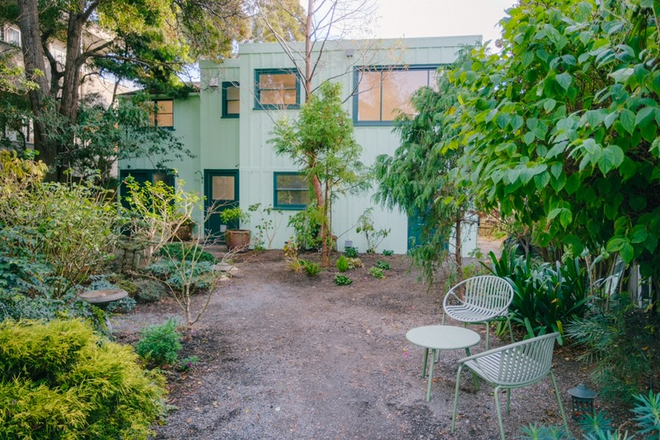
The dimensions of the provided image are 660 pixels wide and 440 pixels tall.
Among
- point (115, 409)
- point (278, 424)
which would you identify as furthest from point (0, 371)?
point (278, 424)

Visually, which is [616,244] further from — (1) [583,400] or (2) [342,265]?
(2) [342,265]

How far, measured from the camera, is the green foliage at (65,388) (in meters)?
1.98

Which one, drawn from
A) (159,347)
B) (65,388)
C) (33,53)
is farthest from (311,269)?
(33,53)

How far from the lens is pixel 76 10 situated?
33.0ft

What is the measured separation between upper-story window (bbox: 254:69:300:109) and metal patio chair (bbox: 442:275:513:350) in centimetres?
885

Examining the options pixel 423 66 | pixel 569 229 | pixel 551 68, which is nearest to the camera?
pixel 551 68

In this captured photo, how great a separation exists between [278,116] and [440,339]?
9.26 m

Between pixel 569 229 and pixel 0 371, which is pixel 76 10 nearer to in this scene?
pixel 0 371

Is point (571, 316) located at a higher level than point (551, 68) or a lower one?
lower

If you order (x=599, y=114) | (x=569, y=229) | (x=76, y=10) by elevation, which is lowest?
(x=569, y=229)

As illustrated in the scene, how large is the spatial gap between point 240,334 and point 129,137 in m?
9.00

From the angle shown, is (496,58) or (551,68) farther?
(496,58)

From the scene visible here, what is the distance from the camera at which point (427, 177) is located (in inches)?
255

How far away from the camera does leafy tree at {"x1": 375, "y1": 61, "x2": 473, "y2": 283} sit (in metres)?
6.31
